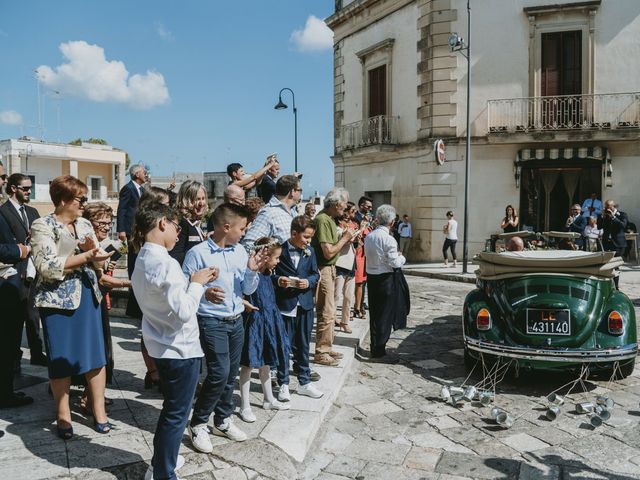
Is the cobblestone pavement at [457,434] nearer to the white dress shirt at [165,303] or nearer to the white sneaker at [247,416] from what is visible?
the white sneaker at [247,416]

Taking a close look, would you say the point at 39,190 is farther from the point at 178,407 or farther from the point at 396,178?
the point at 178,407

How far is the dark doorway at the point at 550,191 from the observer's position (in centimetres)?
1786

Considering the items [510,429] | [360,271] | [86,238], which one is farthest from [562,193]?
[86,238]

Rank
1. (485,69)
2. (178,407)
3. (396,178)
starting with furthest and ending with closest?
(396,178), (485,69), (178,407)

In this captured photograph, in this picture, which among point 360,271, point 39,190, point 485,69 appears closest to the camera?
point 360,271

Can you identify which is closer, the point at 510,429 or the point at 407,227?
the point at 510,429

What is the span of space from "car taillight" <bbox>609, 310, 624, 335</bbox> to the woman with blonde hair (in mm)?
3930

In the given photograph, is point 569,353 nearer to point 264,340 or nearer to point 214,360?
point 264,340

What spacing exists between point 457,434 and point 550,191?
15259 millimetres

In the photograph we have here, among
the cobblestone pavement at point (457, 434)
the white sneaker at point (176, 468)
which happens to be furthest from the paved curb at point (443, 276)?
the white sneaker at point (176, 468)

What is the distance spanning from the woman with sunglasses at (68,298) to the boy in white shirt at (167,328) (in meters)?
0.73

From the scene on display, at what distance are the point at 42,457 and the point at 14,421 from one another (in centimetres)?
79

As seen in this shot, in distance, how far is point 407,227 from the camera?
19234 mm

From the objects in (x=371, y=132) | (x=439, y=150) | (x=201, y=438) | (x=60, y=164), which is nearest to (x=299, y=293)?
(x=201, y=438)
